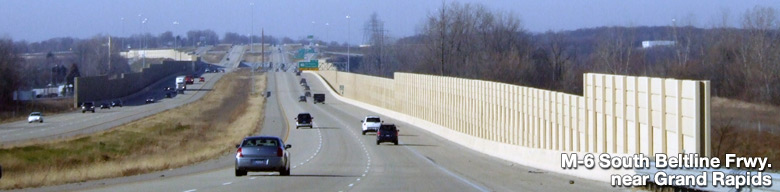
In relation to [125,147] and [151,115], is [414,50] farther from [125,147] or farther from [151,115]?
[125,147]

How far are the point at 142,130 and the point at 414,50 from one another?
91906mm

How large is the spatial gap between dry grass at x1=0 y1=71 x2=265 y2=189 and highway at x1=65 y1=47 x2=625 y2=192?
199cm

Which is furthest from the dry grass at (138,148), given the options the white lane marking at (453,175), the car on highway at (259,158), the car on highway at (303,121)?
the white lane marking at (453,175)

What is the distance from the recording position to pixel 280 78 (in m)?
186

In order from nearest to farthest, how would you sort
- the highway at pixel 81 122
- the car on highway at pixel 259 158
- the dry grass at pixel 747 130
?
1. the car on highway at pixel 259 158
2. the dry grass at pixel 747 130
3. the highway at pixel 81 122

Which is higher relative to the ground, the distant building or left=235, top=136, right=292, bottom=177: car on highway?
the distant building

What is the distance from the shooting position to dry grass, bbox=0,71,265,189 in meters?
34.8

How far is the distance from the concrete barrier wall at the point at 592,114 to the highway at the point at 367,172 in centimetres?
302

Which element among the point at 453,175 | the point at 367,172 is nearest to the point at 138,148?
the point at 367,172

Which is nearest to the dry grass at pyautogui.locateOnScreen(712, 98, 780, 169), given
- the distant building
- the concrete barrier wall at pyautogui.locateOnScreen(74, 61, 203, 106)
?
the distant building

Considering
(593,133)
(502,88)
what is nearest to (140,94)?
(502,88)

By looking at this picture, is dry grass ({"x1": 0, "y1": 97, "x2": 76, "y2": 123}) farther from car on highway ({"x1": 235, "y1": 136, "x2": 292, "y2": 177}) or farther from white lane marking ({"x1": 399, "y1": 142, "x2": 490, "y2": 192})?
car on highway ({"x1": 235, "y1": 136, "x2": 292, "y2": 177})

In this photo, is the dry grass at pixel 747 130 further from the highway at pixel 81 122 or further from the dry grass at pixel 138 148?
the highway at pixel 81 122

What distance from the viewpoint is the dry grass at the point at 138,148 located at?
34.8m
